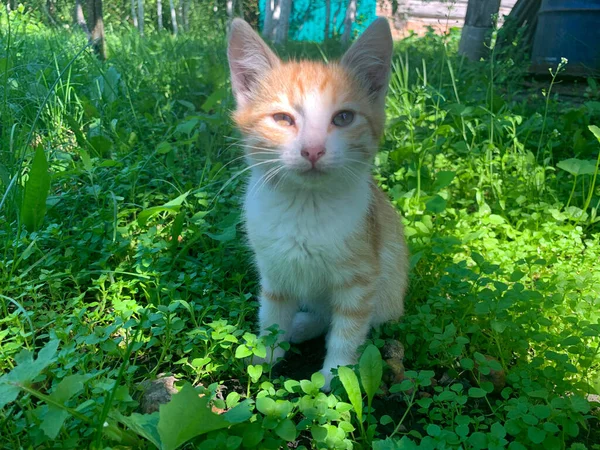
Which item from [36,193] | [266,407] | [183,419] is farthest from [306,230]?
[36,193]

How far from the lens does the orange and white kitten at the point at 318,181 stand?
65.3 inches

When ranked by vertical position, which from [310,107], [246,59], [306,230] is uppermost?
[246,59]

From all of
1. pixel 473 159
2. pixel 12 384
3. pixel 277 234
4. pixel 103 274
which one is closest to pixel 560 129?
pixel 473 159

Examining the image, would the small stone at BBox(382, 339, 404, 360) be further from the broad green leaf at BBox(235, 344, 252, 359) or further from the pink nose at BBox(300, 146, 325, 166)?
the pink nose at BBox(300, 146, 325, 166)

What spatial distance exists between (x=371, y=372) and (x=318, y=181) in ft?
1.98

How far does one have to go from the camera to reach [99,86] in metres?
3.62

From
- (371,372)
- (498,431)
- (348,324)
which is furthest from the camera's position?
(348,324)

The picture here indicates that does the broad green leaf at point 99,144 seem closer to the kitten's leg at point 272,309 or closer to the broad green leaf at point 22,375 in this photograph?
the kitten's leg at point 272,309

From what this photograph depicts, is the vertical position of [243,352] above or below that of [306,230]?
below

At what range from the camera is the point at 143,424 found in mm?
1197

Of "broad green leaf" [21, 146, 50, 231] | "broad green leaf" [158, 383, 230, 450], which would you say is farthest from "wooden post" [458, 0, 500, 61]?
"broad green leaf" [158, 383, 230, 450]

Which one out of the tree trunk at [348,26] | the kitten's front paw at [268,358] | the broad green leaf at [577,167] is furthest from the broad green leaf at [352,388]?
the tree trunk at [348,26]

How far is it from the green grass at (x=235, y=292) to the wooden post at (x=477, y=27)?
1.49 meters

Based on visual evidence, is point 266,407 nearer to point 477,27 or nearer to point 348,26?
point 477,27
